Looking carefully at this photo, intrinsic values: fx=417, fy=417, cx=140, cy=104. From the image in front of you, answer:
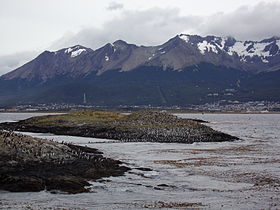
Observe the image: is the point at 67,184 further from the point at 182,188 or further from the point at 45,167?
the point at 182,188

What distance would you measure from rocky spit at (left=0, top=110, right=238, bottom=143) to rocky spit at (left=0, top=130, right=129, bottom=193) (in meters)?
36.0

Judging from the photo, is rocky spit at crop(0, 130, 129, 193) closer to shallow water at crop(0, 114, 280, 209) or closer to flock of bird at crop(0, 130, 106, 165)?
flock of bird at crop(0, 130, 106, 165)

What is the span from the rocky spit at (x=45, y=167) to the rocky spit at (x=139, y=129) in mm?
36012

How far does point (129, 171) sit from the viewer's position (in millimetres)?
40812

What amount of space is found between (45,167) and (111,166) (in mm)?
7342

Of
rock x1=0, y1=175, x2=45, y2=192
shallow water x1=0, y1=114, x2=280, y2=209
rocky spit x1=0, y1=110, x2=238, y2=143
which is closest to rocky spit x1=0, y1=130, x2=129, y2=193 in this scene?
rock x1=0, y1=175, x2=45, y2=192

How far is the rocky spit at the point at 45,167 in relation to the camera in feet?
106

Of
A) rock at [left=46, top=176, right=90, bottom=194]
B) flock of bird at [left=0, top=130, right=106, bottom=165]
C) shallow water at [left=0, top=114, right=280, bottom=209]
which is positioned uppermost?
flock of bird at [left=0, top=130, right=106, bottom=165]

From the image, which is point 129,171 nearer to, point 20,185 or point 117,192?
point 117,192

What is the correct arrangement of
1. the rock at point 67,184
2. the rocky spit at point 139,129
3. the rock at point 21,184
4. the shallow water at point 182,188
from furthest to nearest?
the rocky spit at point 139,129, the rock at point 67,184, the rock at point 21,184, the shallow water at point 182,188

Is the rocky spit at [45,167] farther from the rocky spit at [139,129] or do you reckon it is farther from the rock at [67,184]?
the rocky spit at [139,129]

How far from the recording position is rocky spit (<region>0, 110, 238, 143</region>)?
3292 inches

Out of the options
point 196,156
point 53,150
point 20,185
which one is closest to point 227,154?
point 196,156

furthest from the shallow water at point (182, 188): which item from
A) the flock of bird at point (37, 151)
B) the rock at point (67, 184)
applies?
the flock of bird at point (37, 151)
